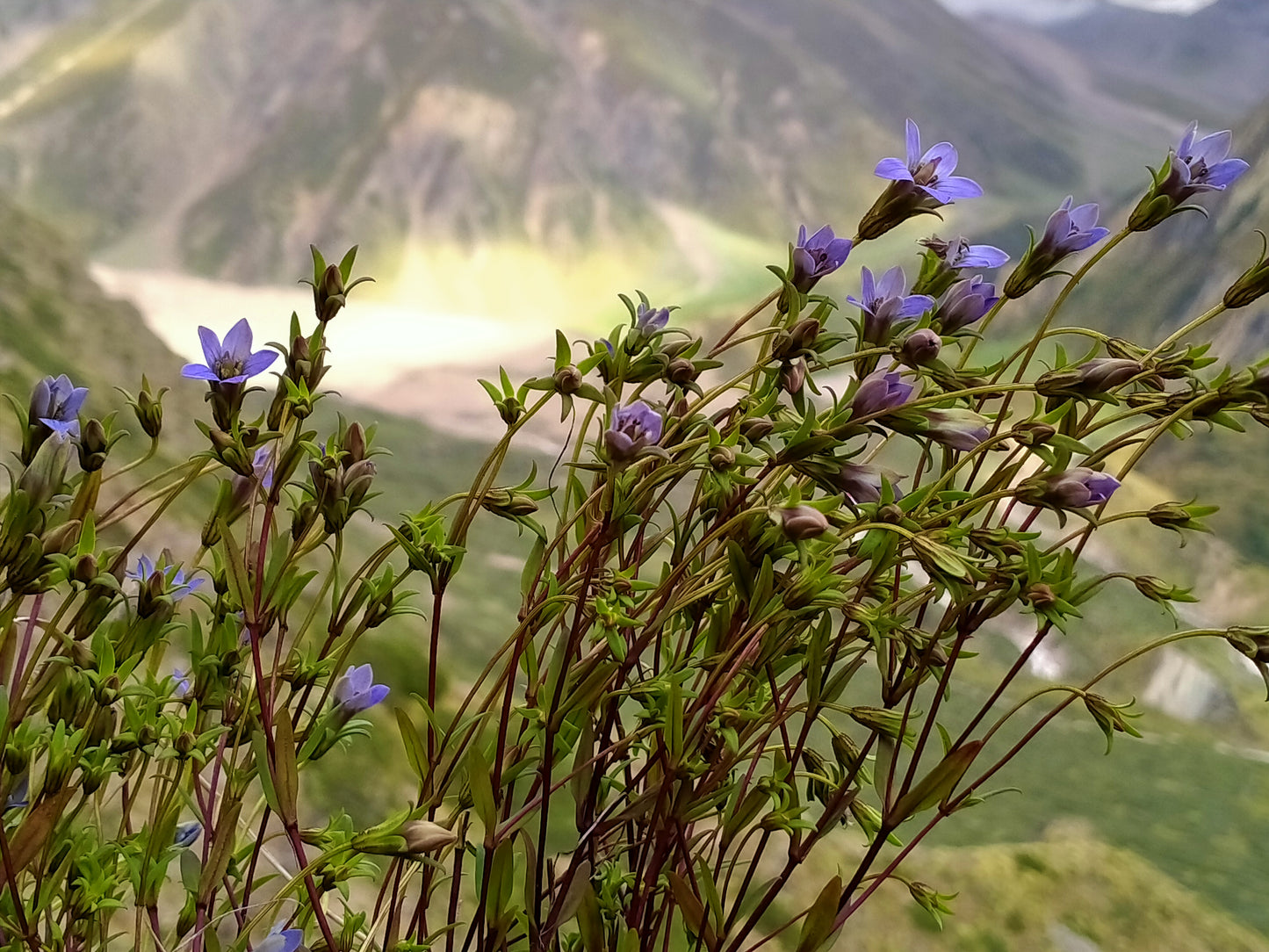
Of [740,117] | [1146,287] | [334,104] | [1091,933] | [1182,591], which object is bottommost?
[1091,933]

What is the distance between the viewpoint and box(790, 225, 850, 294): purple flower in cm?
18

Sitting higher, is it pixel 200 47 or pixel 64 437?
pixel 200 47

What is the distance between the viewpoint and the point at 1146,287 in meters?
2.33

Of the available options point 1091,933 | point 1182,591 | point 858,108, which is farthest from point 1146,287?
point 1182,591

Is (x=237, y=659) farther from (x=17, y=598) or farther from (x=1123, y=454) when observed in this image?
(x=1123, y=454)

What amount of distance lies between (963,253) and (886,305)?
0.10 ft

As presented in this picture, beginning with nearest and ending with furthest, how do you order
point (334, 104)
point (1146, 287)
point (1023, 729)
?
point (1023, 729) < point (1146, 287) < point (334, 104)

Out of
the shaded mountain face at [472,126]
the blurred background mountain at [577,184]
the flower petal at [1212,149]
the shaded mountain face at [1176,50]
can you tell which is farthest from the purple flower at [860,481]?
the shaded mountain face at [1176,50]

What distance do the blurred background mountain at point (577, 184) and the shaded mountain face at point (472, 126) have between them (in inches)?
0.5

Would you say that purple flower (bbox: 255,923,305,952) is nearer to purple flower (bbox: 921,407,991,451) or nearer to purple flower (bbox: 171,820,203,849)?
purple flower (bbox: 171,820,203,849)

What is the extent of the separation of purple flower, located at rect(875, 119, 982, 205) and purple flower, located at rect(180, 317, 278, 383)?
0.42 ft

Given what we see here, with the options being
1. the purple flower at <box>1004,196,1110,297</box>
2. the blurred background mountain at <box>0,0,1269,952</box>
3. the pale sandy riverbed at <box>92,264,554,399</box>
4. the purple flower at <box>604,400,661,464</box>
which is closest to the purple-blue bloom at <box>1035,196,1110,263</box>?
the purple flower at <box>1004,196,1110,297</box>

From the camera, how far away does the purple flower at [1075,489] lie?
0.50ft

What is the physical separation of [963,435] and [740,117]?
361cm
